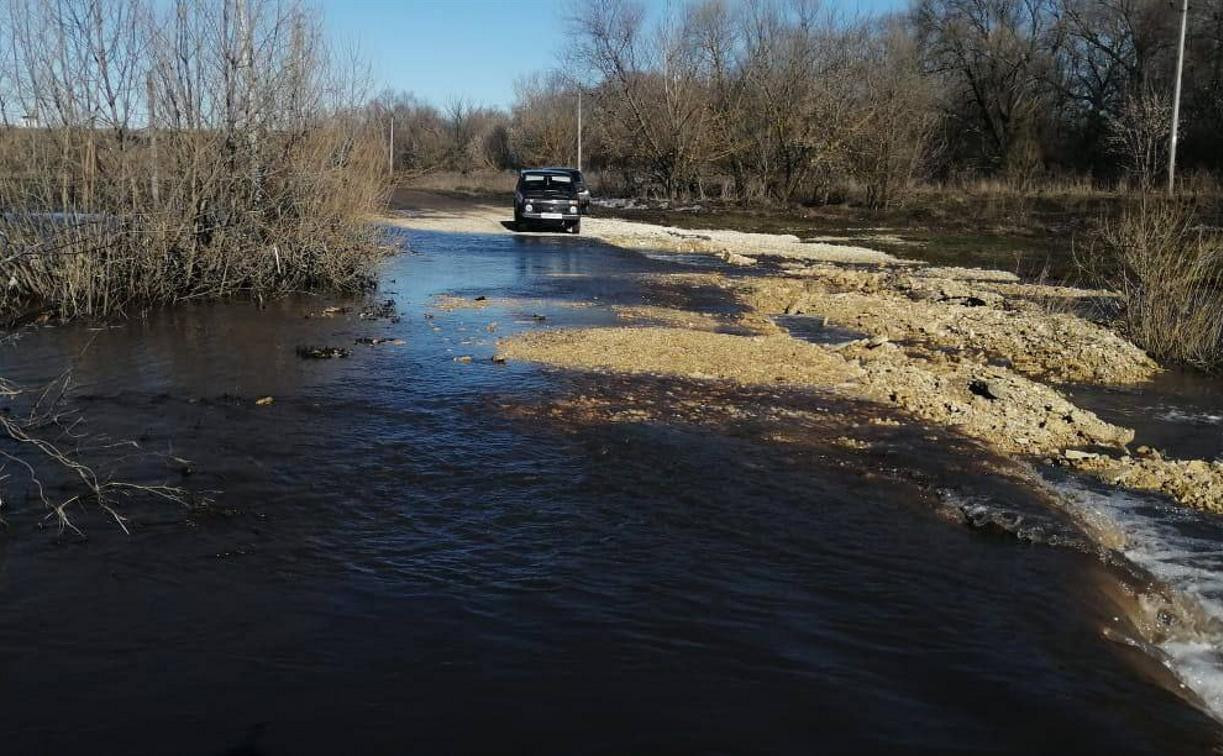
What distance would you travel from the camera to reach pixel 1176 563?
6.59 m

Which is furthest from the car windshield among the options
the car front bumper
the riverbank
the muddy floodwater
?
the muddy floodwater

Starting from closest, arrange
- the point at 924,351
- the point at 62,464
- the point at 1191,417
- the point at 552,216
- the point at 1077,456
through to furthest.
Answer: the point at 62,464, the point at 1077,456, the point at 1191,417, the point at 924,351, the point at 552,216

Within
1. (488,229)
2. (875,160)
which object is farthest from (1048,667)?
(875,160)

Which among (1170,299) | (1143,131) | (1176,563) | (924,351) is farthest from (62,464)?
(1143,131)

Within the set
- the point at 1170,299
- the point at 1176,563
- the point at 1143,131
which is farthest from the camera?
the point at 1143,131

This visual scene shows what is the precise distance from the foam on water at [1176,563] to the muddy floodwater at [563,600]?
1.6 inches

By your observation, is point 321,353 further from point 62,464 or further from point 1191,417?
point 1191,417

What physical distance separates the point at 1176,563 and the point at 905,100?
39266 mm

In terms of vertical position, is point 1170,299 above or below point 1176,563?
above

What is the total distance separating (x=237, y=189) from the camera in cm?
1591

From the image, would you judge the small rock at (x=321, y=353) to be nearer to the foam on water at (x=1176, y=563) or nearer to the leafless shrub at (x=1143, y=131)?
the foam on water at (x=1176, y=563)

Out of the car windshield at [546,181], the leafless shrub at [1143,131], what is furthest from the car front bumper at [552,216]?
the leafless shrub at [1143,131]

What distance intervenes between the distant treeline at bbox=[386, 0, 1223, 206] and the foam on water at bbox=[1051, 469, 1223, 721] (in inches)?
1426

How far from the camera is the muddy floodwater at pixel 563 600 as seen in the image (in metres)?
4.49
